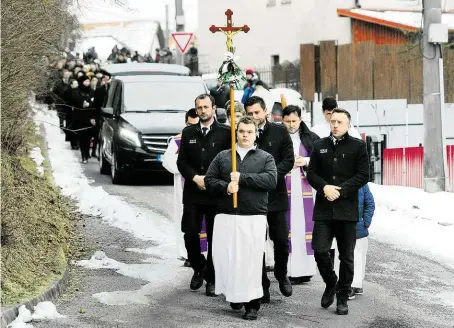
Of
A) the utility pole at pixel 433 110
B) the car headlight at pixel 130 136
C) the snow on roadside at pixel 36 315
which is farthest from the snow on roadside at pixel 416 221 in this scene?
the snow on roadside at pixel 36 315

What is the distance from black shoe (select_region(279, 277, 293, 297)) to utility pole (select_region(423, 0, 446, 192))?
27.6ft

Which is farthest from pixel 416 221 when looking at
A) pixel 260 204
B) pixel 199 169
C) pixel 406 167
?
pixel 260 204

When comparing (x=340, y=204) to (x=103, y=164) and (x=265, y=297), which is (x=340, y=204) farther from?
(x=103, y=164)

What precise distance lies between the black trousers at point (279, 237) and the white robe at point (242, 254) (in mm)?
956

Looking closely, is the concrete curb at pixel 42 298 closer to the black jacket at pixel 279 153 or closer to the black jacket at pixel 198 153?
the black jacket at pixel 198 153

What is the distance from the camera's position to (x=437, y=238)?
15523mm

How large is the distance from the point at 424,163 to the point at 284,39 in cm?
3209

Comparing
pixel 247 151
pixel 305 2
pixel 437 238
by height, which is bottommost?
pixel 437 238

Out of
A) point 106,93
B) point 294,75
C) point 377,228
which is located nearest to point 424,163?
point 377,228

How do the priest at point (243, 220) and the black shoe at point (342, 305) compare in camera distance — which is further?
the black shoe at point (342, 305)

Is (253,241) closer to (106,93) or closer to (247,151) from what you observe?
(247,151)

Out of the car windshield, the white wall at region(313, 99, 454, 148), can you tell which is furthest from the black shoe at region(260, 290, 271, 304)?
the white wall at region(313, 99, 454, 148)

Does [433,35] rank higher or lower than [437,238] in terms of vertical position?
higher

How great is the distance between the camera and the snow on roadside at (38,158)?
67.4 ft
